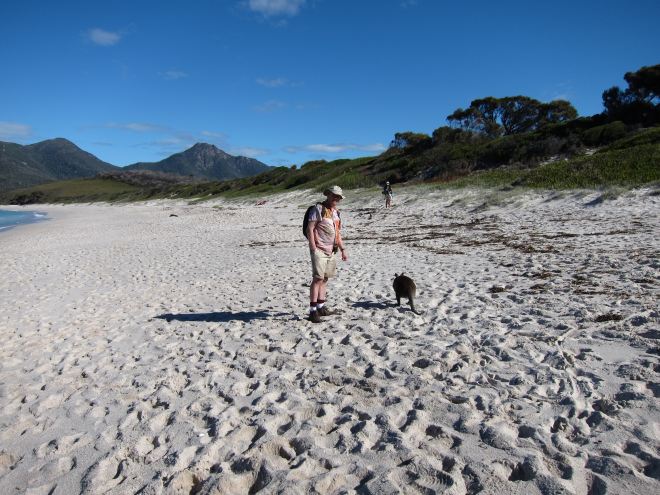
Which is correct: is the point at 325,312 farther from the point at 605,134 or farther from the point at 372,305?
the point at 605,134

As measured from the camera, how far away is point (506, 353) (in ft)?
17.1

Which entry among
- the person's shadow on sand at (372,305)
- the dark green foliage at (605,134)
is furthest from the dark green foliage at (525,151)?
the person's shadow on sand at (372,305)

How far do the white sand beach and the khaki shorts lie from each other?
0.86 m

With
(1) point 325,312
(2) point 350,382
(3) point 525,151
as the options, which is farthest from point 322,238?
(3) point 525,151

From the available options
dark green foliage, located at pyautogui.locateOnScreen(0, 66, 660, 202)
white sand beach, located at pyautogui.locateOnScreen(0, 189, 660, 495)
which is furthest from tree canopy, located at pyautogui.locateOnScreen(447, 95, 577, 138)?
white sand beach, located at pyautogui.locateOnScreen(0, 189, 660, 495)

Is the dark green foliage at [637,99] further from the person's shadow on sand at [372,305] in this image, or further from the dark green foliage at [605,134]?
the person's shadow on sand at [372,305]

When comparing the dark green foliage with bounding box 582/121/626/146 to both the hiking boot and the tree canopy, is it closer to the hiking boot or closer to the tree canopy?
the tree canopy

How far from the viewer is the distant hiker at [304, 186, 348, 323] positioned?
6.66 metres

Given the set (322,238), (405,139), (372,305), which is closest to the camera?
(322,238)

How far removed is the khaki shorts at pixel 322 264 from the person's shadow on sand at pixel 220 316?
1.41m

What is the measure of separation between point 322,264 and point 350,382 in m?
2.44

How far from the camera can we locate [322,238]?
6824mm

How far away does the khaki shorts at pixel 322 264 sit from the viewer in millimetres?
6770

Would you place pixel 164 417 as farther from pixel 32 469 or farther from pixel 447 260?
pixel 447 260
